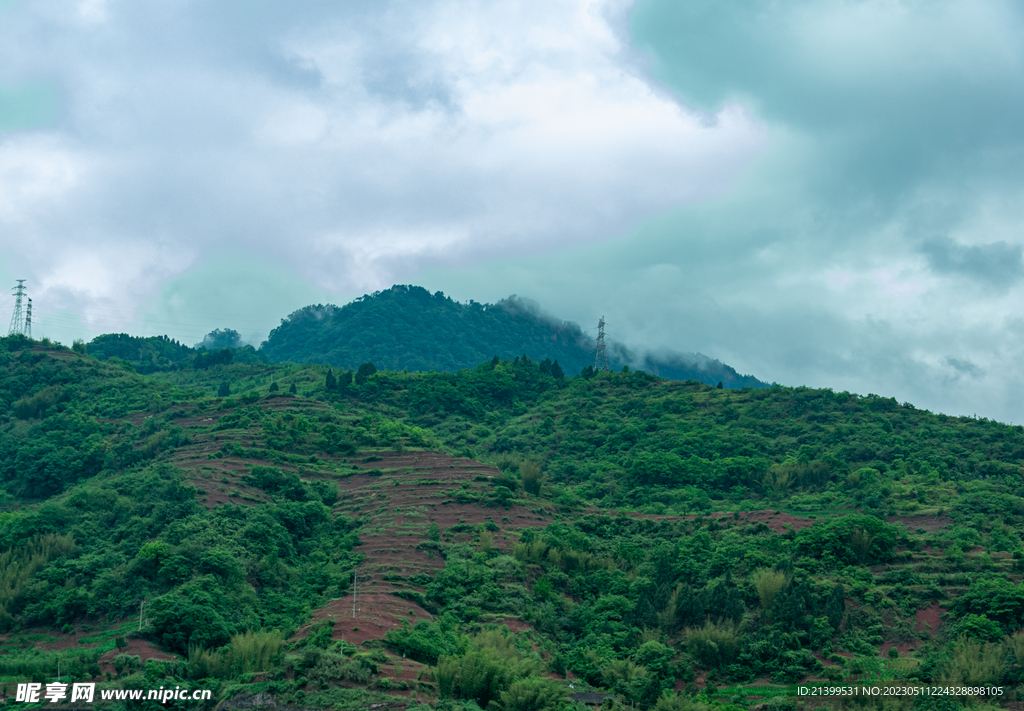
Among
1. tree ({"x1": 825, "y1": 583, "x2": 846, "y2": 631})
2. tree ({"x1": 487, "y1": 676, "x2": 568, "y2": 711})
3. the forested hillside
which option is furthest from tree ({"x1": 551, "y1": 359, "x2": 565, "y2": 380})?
tree ({"x1": 487, "y1": 676, "x2": 568, "y2": 711})

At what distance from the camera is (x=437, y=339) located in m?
151

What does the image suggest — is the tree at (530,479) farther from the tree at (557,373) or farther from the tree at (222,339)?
the tree at (222,339)

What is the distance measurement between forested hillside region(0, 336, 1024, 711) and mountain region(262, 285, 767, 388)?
174 feet

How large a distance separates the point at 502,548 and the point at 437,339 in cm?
9323

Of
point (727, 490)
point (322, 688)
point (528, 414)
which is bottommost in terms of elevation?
point (322, 688)

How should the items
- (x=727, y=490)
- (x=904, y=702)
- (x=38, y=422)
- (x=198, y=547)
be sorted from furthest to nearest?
(x=38, y=422), (x=727, y=490), (x=198, y=547), (x=904, y=702)

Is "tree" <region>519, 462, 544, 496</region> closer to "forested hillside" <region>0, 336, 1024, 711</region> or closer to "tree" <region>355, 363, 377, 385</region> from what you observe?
"forested hillside" <region>0, 336, 1024, 711</region>

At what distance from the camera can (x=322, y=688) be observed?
132 feet

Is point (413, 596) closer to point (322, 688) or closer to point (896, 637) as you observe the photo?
point (322, 688)

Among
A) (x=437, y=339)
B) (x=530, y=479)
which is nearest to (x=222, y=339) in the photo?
(x=437, y=339)

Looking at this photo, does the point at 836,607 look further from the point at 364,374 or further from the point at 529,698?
the point at 364,374

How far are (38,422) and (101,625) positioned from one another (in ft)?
123

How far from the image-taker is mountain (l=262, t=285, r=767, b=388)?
474 ft

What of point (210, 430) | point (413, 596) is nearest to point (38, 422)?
point (210, 430)
